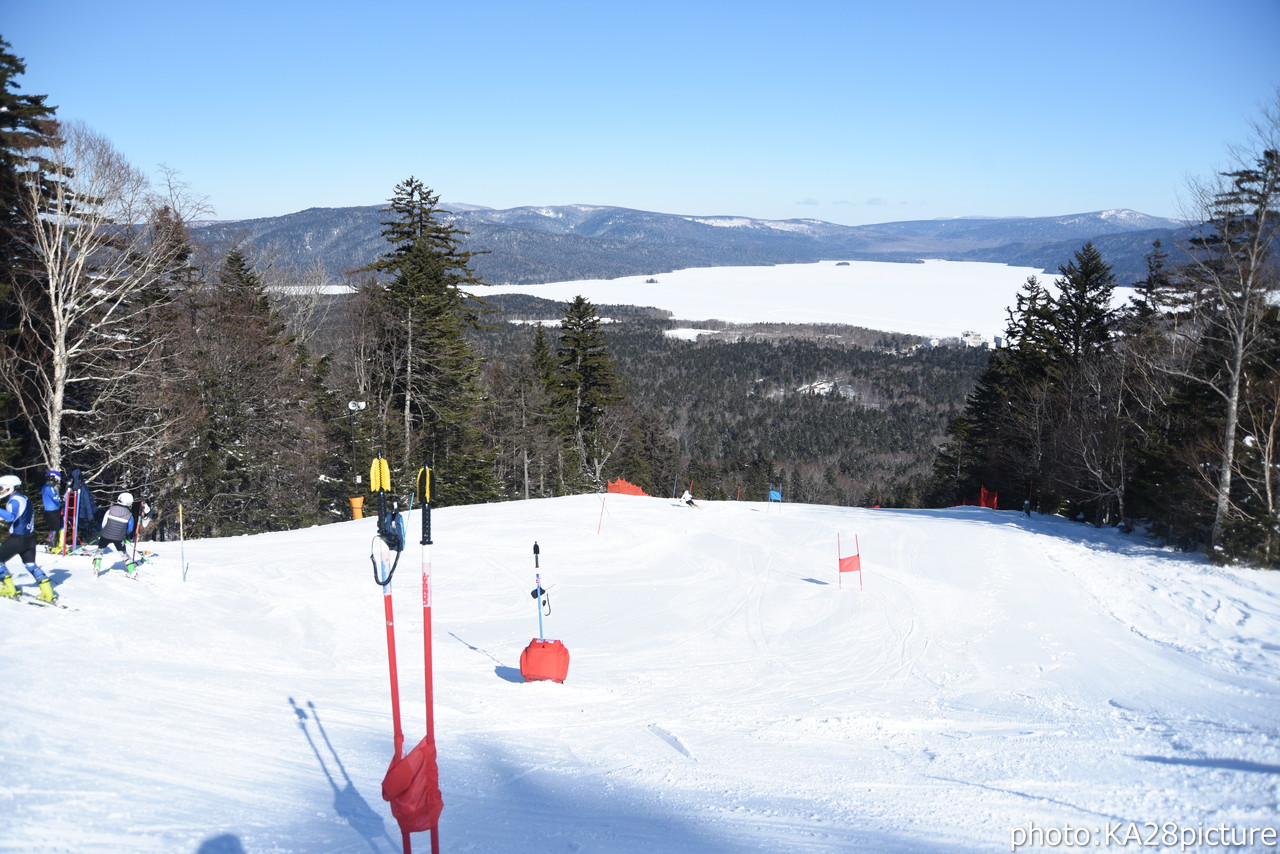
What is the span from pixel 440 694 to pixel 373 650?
256 centimetres

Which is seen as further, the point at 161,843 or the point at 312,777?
the point at 312,777

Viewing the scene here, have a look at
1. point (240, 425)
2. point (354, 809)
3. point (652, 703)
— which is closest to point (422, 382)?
point (240, 425)

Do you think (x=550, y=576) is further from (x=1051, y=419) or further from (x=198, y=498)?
(x=1051, y=419)

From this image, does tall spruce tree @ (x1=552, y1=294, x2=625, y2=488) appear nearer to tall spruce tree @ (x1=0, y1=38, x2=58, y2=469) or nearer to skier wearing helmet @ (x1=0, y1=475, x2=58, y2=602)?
tall spruce tree @ (x1=0, y1=38, x2=58, y2=469)

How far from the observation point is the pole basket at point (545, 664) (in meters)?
10.8

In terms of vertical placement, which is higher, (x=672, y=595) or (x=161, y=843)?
(x=161, y=843)

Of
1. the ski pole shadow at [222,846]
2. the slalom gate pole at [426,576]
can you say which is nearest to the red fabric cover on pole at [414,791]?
the slalom gate pole at [426,576]

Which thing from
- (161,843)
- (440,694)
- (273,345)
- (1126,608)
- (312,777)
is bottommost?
(1126,608)

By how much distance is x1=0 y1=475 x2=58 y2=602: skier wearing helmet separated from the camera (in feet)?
34.6

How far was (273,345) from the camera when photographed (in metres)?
34.2

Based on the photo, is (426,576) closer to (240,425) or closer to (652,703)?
(652,703)

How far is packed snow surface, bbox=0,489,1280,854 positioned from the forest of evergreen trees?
17.9 ft

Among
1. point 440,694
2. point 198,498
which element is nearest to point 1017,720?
point 440,694

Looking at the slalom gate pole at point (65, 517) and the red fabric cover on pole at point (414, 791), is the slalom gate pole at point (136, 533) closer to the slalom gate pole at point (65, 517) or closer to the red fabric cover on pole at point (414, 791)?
the slalom gate pole at point (65, 517)
